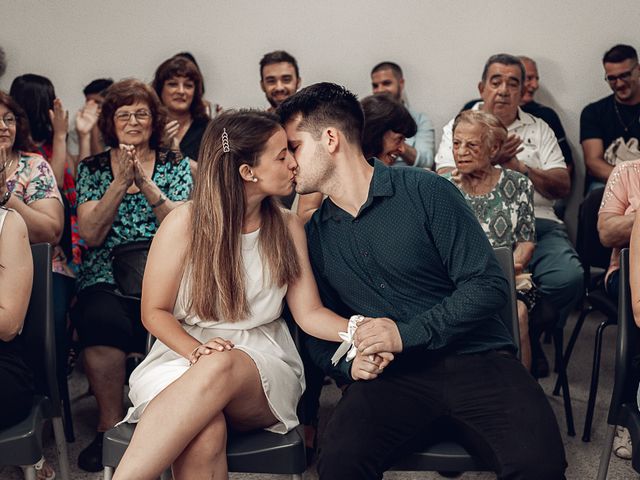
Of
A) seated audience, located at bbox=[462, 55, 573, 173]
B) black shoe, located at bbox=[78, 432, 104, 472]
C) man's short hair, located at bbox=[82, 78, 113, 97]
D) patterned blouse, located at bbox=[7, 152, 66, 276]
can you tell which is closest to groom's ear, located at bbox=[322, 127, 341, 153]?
patterned blouse, located at bbox=[7, 152, 66, 276]

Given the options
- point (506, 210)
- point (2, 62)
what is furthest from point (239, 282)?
point (2, 62)

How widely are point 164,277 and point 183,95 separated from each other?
6.71 ft

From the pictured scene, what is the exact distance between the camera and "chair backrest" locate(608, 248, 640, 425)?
1968mm

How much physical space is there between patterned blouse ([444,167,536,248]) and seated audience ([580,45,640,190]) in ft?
4.64

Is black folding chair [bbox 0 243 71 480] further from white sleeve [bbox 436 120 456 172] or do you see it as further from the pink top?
white sleeve [bbox 436 120 456 172]

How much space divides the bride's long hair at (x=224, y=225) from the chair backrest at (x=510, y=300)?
557 mm

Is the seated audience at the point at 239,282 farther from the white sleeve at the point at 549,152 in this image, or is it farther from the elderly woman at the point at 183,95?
the white sleeve at the point at 549,152

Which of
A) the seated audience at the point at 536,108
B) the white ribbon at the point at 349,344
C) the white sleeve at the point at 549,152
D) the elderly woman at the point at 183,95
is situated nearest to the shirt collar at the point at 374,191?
the white ribbon at the point at 349,344

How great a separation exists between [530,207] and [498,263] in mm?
1094

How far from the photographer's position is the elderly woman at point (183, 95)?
379 cm

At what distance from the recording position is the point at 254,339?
1.99 meters

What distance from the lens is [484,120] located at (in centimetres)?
294

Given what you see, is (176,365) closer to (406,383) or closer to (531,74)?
(406,383)

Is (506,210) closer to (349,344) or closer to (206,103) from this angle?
(349,344)
